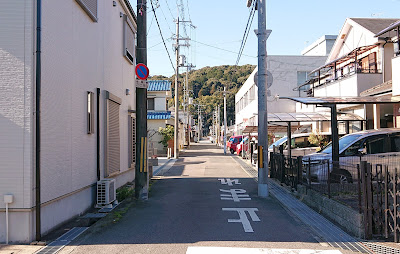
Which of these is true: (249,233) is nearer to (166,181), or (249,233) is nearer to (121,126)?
(121,126)

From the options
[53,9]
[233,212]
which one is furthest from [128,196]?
[53,9]

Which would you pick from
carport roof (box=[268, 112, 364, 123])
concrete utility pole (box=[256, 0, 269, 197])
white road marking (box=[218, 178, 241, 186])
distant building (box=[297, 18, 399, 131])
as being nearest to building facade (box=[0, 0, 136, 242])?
concrete utility pole (box=[256, 0, 269, 197])

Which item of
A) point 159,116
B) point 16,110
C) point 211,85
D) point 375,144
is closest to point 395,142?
point 375,144

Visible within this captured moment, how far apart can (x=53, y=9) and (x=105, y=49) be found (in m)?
3.97

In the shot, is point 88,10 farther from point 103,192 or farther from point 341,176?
point 341,176

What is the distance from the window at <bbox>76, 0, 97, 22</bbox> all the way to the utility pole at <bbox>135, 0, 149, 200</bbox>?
142 cm

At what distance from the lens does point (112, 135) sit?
1134 centimetres

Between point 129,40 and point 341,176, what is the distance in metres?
9.80

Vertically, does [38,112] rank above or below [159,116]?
below

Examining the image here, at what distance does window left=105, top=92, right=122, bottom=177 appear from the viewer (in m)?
10.6

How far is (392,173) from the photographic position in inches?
235

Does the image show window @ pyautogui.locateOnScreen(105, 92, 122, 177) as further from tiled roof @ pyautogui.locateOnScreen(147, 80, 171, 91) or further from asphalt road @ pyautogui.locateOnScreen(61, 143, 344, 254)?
tiled roof @ pyautogui.locateOnScreen(147, 80, 171, 91)

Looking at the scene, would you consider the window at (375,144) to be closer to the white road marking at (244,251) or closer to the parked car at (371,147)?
the parked car at (371,147)

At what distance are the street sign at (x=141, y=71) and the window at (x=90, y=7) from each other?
1.73 meters
